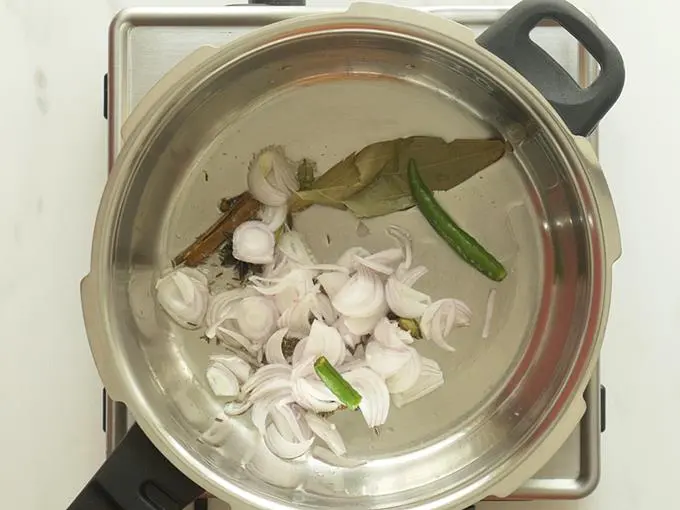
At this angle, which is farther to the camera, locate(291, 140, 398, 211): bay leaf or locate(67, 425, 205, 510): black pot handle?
locate(291, 140, 398, 211): bay leaf

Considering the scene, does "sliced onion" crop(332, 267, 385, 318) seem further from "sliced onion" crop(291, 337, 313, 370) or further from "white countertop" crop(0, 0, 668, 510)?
"white countertop" crop(0, 0, 668, 510)

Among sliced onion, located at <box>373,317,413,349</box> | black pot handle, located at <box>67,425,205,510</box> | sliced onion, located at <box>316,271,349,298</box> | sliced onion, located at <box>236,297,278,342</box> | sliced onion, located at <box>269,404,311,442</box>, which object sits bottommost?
black pot handle, located at <box>67,425,205,510</box>

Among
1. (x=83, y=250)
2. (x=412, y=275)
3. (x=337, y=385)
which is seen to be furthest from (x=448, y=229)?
(x=83, y=250)

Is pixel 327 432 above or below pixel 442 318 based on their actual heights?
below

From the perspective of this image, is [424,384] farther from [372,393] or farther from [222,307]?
[222,307]

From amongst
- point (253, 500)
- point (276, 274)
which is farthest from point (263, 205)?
point (253, 500)

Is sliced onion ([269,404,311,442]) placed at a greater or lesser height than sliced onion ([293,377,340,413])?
lesser

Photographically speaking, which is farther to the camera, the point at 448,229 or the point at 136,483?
the point at 448,229

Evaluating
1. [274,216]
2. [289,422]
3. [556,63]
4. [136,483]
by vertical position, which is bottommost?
[136,483]

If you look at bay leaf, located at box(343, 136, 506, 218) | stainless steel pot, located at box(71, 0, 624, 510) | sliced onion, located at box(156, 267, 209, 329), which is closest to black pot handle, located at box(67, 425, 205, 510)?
stainless steel pot, located at box(71, 0, 624, 510)
